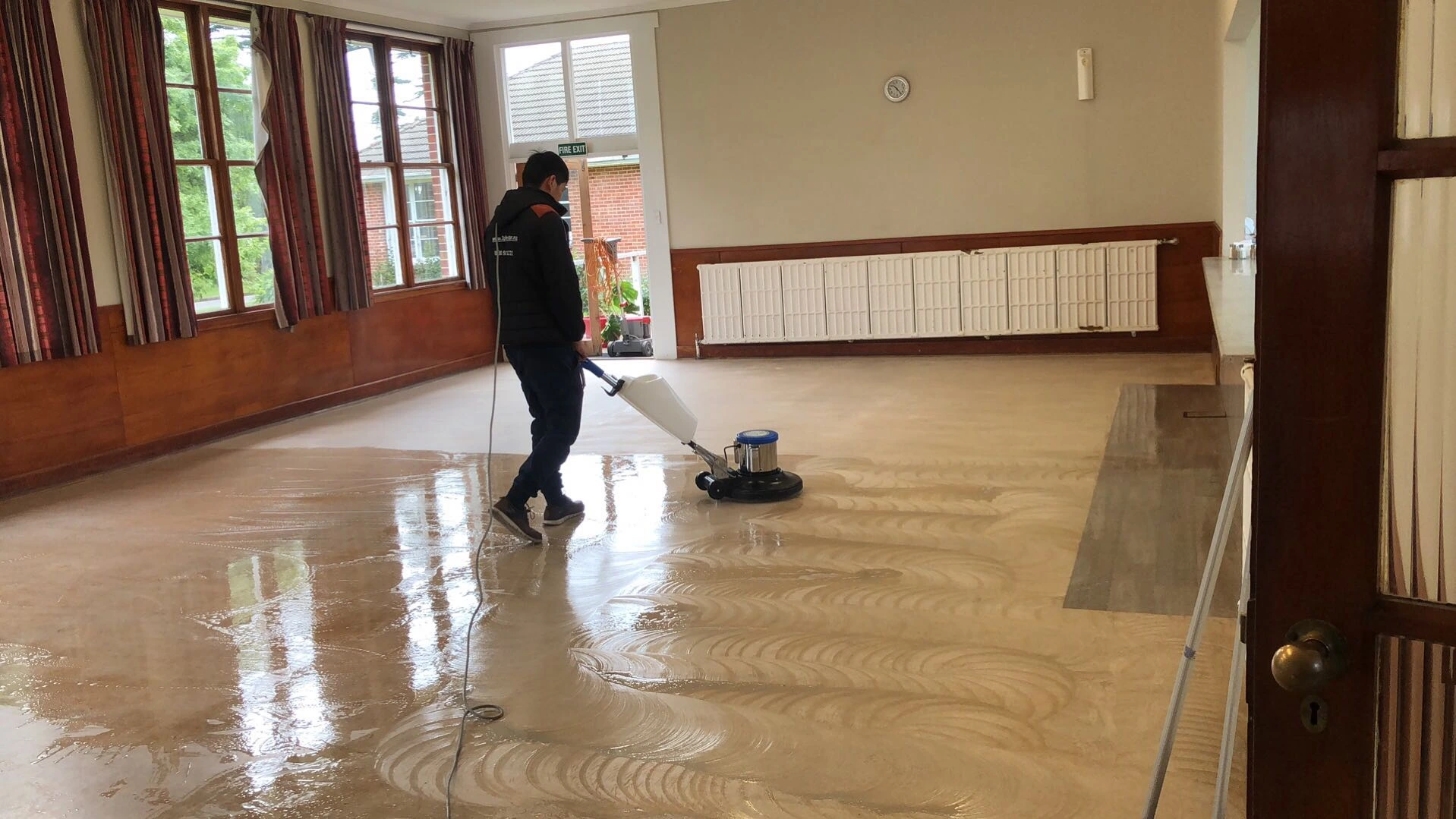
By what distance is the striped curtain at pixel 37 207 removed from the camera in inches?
234

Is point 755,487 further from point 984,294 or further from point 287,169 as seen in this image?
point 287,169

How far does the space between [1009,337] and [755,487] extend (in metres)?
4.51

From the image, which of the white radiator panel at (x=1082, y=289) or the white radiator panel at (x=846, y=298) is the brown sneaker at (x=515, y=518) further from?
the white radiator panel at (x=1082, y=289)

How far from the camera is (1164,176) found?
8.22m

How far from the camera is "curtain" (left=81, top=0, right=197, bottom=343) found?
257 inches

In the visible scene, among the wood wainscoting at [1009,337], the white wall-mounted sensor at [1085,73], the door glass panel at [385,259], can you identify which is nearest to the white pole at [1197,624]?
the wood wainscoting at [1009,337]

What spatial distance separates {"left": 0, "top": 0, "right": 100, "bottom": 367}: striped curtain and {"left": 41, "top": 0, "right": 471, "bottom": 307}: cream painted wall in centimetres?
15

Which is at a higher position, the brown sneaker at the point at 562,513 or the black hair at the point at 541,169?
the black hair at the point at 541,169

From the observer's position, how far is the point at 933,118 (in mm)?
8664

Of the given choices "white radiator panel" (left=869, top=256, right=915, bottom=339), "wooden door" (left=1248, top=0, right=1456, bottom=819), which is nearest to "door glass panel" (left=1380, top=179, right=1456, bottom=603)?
"wooden door" (left=1248, top=0, right=1456, bottom=819)

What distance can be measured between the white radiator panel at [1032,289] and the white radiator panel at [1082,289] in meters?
0.05

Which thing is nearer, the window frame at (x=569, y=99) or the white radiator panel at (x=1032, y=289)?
the white radiator panel at (x=1032, y=289)

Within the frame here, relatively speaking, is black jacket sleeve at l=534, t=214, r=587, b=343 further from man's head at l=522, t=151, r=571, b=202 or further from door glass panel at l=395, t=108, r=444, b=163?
door glass panel at l=395, t=108, r=444, b=163

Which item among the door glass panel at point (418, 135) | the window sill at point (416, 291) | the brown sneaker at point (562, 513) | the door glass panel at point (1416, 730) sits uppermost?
the door glass panel at point (418, 135)
